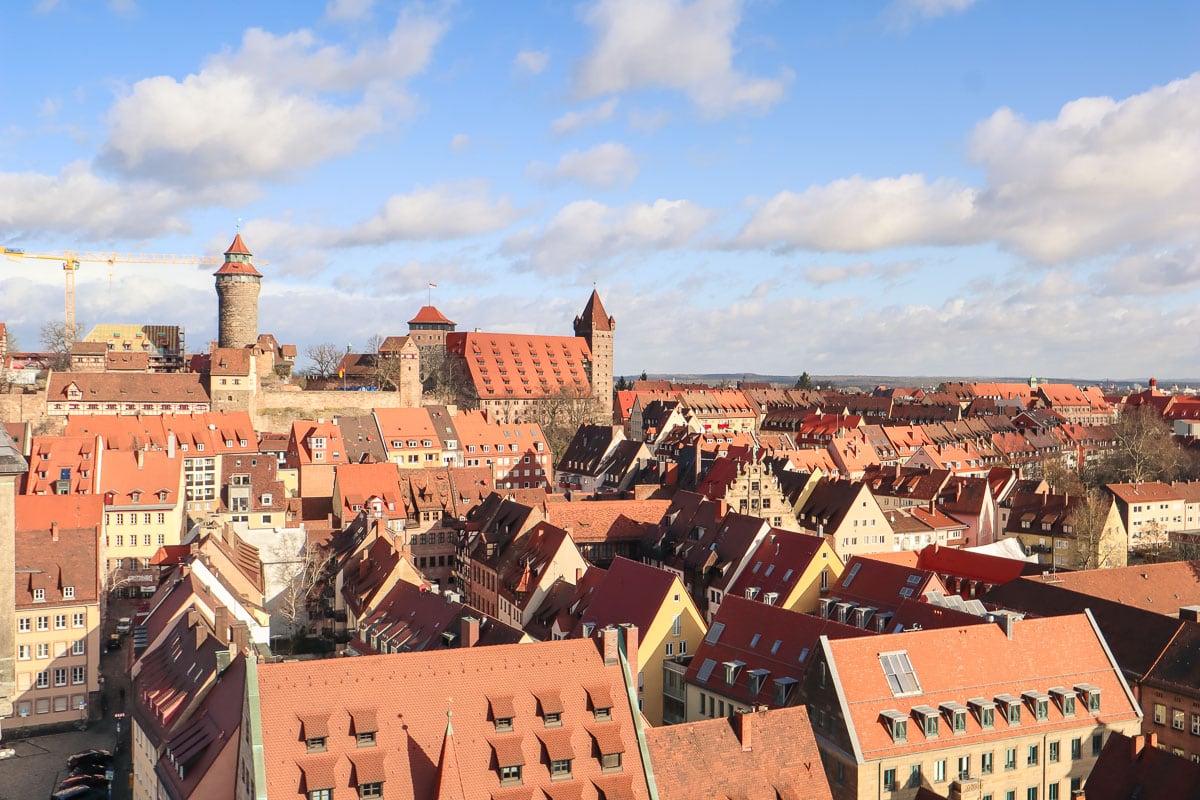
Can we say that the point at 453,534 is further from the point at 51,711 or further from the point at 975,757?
the point at 975,757

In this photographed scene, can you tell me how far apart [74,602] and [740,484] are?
4219cm

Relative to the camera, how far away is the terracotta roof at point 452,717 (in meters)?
27.4

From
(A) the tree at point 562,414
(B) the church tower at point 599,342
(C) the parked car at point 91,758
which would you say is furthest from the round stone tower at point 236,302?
(C) the parked car at point 91,758

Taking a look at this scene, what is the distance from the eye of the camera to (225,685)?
110 ft

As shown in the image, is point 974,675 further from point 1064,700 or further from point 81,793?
point 81,793

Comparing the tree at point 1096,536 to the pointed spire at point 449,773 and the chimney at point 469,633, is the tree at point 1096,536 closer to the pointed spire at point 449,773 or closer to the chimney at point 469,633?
the chimney at point 469,633

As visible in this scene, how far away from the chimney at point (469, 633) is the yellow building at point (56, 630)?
24.5 meters

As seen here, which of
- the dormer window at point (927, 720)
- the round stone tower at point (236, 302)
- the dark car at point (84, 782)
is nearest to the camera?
the dormer window at point (927, 720)

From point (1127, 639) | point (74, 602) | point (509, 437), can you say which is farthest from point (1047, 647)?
point (509, 437)

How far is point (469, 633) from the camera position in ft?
129

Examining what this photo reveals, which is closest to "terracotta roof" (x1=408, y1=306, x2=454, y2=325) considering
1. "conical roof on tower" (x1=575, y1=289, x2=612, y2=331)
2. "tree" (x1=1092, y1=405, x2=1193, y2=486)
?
"conical roof on tower" (x1=575, y1=289, x2=612, y2=331)

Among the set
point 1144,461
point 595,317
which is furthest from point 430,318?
point 1144,461

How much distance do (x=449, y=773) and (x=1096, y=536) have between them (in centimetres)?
6475

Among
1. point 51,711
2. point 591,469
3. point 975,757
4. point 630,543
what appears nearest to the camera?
point 975,757
